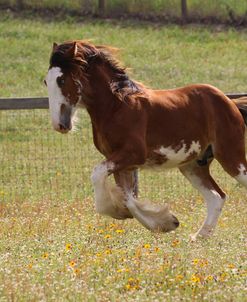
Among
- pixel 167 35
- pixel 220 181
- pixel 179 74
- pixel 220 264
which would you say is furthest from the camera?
pixel 167 35

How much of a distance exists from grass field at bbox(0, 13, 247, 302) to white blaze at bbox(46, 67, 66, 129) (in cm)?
112

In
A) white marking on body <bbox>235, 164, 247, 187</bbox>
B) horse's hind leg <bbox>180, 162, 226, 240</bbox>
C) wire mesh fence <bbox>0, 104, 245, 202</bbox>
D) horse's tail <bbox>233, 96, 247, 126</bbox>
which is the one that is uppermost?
horse's tail <bbox>233, 96, 247, 126</bbox>

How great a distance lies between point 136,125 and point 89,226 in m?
1.15

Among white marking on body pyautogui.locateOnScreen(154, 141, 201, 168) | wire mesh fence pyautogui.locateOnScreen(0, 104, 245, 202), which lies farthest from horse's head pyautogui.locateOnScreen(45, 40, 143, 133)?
wire mesh fence pyautogui.locateOnScreen(0, 104, 245, 202)

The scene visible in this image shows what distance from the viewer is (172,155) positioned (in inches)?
393

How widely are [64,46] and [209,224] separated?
2291mm

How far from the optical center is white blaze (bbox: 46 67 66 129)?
9.36 m

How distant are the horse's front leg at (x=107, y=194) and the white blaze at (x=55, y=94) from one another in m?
0.57

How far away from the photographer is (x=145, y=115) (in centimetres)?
977

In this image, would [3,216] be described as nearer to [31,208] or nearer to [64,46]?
[31,208]

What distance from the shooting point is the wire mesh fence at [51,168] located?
14039 millimetres

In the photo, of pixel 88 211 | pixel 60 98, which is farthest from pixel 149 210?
pixel 88 211

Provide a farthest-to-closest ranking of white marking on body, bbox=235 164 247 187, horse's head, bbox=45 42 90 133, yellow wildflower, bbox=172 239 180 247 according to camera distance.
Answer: white marking on body, bbox=235 164 247 187 < horse's head, bbox=45 42 90 133 < yellow wildflower, bbox=172 239 180 247

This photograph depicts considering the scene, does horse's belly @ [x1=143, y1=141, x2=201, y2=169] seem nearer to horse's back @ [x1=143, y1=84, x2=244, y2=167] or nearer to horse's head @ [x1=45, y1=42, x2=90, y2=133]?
horse's back @ [x1=143, y1=84, x2=244, y2=167]
